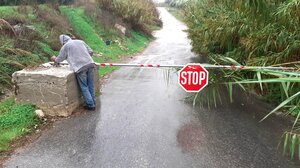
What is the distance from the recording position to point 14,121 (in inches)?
251

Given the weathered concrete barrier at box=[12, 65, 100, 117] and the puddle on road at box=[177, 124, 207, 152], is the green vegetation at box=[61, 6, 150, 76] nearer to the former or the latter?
the weathered concrete barrier at box=[12, 65, 100, 117]

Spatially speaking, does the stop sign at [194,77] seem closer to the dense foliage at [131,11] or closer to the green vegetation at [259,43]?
the green vegetation at [259,43]

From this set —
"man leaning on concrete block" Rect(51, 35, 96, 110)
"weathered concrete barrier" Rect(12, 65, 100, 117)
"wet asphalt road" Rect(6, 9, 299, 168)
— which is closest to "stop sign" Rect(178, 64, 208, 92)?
"wet asphalt road" Rect(6, 9, 299, 168)

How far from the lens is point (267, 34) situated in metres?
7.68

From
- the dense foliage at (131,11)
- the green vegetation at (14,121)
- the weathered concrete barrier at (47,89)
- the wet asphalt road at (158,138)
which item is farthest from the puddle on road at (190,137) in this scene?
the dense foliage at (131,11)

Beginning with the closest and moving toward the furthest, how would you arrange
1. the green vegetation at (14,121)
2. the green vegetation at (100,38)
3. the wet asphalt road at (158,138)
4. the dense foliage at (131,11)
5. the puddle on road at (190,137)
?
the wet asphalt road at (158,138)
the puddle on road at (190,137)
the green vegetation at (14,121)
the green vegetation at (100,38)
the dense foliage at (131,11)

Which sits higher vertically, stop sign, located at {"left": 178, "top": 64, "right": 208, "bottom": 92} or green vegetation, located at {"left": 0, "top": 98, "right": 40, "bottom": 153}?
stop sign, located at {"left": 178, "top": 64, "right": 208, "bottom": 92}

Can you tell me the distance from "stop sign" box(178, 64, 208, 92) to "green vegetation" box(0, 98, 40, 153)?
300cm

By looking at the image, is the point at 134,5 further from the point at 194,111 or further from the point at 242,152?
the point at 242,152

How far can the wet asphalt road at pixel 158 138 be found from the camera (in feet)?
16.7

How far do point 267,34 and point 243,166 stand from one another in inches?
149

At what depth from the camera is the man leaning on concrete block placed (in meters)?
7.23

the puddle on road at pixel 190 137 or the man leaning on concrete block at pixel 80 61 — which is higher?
the man leaning on concrete block at pixel 80 61

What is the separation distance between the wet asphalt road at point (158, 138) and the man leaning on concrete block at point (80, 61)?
47cm
